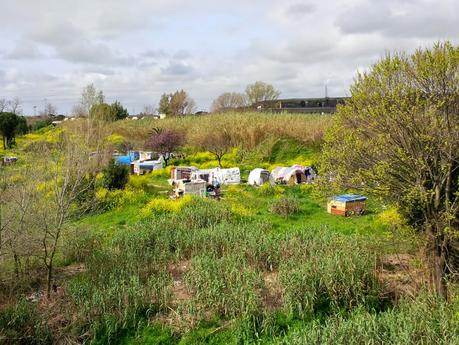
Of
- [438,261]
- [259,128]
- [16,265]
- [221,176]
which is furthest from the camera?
[259,128]

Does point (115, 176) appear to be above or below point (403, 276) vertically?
above

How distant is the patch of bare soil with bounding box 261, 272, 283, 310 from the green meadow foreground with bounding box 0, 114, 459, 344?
18 millimetres

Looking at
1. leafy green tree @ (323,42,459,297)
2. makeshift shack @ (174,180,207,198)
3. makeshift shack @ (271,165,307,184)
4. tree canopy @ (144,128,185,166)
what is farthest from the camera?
tree canopy @ (144,128,185,166)

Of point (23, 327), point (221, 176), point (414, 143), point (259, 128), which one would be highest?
point (259, 128)

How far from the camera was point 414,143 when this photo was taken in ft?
20.7

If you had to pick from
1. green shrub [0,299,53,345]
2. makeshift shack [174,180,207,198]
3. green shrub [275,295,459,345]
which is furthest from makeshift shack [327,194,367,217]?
green shrub [0,299,53,345]

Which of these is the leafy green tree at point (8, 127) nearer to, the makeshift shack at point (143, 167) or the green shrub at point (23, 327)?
the makeshift shack at point (143, 167)

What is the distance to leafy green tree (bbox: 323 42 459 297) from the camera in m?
6.08

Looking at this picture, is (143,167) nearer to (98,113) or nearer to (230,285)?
(98,113)

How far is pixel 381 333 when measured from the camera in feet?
18.0

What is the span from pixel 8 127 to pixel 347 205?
1110 inches

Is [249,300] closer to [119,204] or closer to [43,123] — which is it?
[119,204]

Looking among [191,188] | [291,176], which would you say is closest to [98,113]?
[191,188]

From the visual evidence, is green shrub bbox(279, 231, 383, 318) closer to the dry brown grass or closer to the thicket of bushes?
the thicket of bushes
